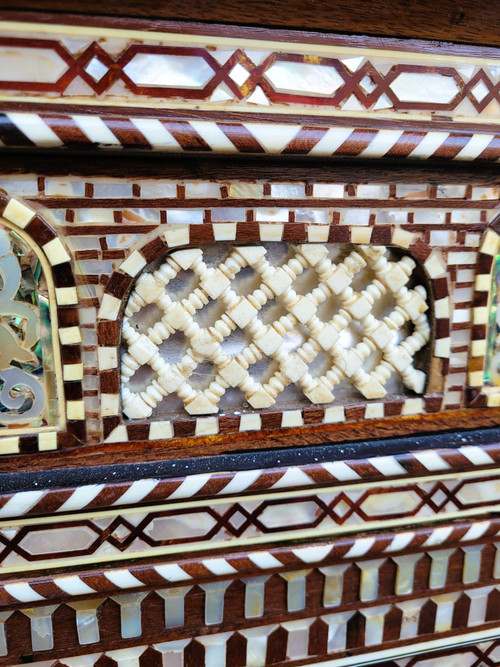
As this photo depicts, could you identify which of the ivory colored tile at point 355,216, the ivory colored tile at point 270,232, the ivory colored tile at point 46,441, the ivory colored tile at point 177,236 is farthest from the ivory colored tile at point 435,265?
the ivory colored tile at point 46,441

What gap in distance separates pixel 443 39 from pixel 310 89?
0.62 ft

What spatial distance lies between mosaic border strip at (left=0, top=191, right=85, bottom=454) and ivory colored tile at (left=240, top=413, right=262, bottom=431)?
0.21 metres

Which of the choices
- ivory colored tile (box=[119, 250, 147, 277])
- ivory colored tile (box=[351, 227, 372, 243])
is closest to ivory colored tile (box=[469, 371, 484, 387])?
ivory colored tile (box=[351, 227, 372, 243])

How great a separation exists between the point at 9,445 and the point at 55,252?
0.79ft

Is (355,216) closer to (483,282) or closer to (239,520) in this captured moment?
(483,282)

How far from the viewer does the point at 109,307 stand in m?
0.60

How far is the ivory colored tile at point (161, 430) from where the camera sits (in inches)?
25.1

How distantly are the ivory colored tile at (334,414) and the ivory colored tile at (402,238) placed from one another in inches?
9.5

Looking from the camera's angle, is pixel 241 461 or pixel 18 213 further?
pixel 241 461

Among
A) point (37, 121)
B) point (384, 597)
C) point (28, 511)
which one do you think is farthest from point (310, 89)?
point (384, 597)

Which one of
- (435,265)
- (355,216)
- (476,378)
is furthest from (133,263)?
(476,378)

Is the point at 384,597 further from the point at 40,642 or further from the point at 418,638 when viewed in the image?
the point at 40,642

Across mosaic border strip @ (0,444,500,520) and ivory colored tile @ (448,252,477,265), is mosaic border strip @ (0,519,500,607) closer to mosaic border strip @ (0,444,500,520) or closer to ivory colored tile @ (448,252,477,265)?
mosaic border strip @ (0,444,500,520)

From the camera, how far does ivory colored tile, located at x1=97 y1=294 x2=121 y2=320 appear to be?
59 cm
